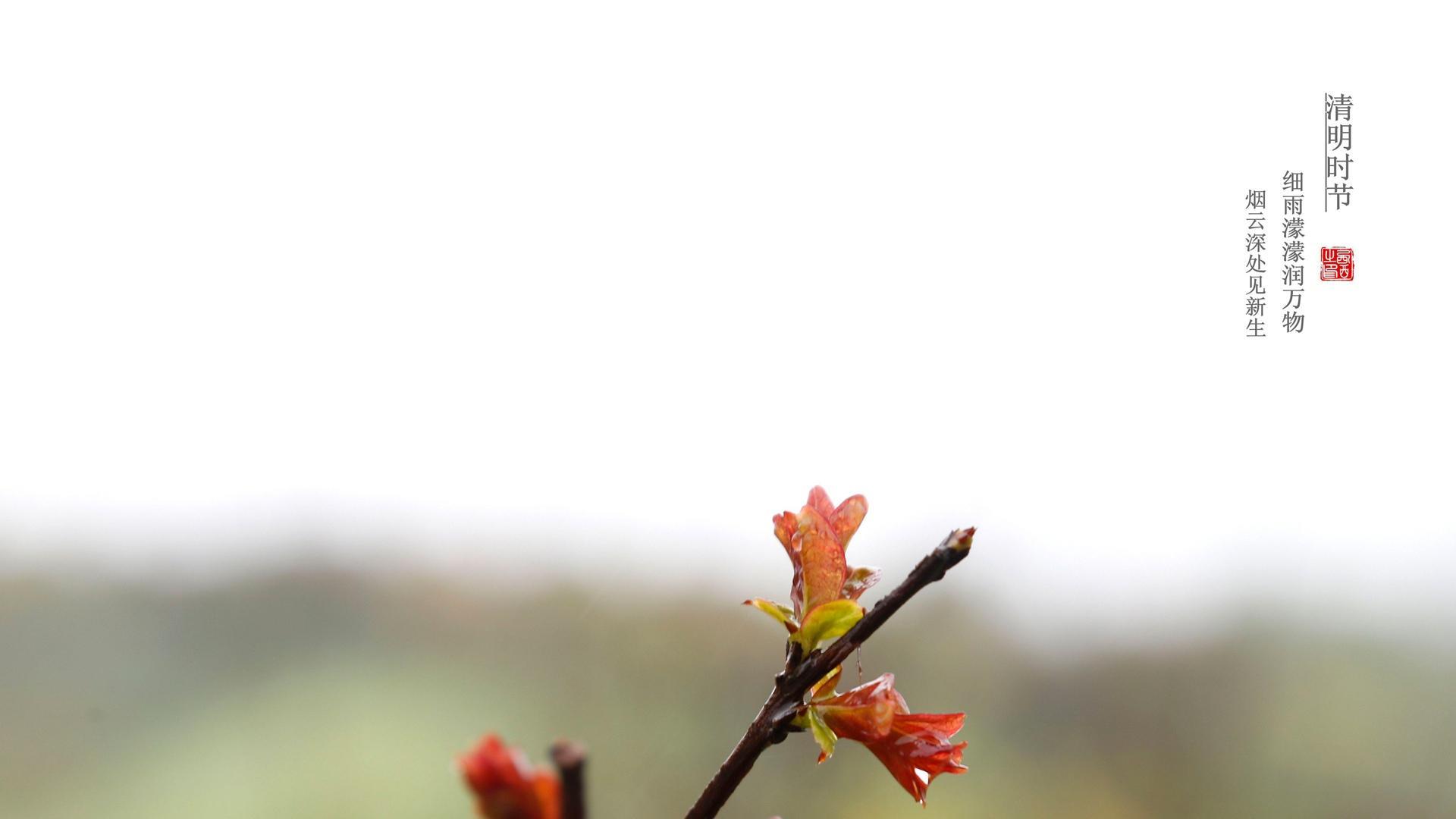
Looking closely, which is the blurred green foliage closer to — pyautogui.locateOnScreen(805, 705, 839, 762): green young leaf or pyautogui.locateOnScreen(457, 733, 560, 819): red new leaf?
pyautogui.locateOnScreen(805, 705, 839, 762): green young leaf

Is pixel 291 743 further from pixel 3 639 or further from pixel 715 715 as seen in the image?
pixel 715 715

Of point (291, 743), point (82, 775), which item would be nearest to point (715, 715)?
point (291, 743)

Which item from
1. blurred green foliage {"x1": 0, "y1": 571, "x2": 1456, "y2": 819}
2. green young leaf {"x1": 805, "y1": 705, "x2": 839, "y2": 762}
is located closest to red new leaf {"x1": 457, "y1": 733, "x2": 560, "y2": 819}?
green young leaf {"x1": 805, "y1": 705, "x2": 839, "y2": 762}

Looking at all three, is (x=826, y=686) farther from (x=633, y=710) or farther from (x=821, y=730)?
(x=633, y=710)

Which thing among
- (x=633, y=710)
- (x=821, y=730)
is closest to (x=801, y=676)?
(x=821, y=730)

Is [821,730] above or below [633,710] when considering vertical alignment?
above

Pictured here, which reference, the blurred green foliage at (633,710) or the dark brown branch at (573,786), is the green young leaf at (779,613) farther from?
the blurred green foliage at (633,710)
